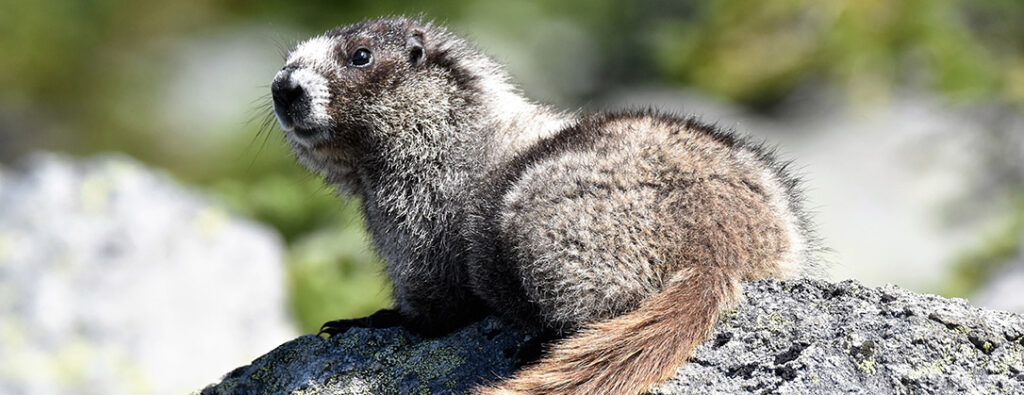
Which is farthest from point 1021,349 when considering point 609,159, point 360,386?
point 360,386

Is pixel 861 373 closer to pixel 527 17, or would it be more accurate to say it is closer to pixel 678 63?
pixel 678 63

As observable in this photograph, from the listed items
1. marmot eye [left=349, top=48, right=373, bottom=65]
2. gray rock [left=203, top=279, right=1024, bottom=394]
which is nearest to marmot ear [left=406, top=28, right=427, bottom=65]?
marmot eye [left=349, top=48, right=373, bottom=65]

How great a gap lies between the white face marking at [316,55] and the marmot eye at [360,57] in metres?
0.11

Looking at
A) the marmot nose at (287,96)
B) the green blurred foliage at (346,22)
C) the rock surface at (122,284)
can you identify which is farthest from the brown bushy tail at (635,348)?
the green blurred foliage at (346,22)

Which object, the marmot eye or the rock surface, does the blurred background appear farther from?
the marmot eye

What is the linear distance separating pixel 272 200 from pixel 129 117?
469 cm

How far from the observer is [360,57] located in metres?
5.81

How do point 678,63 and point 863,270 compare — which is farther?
point 678,63

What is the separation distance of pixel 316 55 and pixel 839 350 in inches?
127

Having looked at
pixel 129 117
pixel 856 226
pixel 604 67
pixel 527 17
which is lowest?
pixel 856 226

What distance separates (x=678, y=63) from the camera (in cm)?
1441

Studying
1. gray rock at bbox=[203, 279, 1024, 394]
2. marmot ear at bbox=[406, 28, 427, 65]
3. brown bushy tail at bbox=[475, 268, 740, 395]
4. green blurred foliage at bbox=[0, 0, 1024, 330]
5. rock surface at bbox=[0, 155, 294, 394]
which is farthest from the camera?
green blurred foliage at bbox=[0, 0, 1024, 330]

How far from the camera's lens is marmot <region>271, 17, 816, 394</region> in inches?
177

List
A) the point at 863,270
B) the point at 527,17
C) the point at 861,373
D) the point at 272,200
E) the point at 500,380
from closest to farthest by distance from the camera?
1. the point at 861,373
2. the point at 500,380
3. the point at 863,270
4. the point at 272,200
5. the point at 527,17
